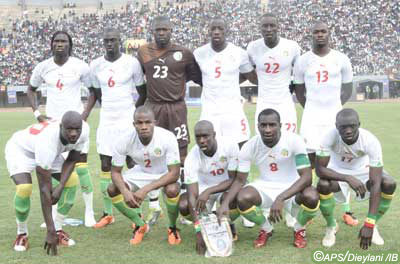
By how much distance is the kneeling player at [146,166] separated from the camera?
5.39 meters

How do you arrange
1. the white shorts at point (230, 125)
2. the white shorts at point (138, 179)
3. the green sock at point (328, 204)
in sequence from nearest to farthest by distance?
the green sock at point (328, 204) < the white shorts at point (138, 179) < the white shorts at point (230, 125)

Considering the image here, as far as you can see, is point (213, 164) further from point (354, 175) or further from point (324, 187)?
point (354, 175)

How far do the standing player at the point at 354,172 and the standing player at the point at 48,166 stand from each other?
2441mm

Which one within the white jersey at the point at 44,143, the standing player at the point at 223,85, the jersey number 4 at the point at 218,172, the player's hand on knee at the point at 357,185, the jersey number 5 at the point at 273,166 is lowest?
the player's hand on knee at the point at 357,185

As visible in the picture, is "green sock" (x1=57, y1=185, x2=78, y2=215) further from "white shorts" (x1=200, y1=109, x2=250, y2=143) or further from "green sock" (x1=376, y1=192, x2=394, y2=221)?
"green sock" (x1=376, y1=192, x2=394, y2=221)

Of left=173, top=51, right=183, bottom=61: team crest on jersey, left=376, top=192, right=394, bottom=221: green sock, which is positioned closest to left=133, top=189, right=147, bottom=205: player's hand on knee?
left=173, top=51, right=183, bottom=61: team crest on jersey


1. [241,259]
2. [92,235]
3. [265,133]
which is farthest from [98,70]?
[241,259]

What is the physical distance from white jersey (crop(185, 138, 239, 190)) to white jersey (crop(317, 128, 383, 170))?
2.88 ft

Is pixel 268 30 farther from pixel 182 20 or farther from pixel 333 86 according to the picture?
pixel 182 20

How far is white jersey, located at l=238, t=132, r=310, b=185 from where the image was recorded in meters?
5.27

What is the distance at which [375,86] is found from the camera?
106ft

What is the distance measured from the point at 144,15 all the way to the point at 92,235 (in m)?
44.1

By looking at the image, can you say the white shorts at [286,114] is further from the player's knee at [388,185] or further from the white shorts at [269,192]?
the player's knee at [388,185]

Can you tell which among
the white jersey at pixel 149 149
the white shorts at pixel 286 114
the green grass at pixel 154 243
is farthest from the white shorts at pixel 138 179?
the white shorts at pixel 286 114
